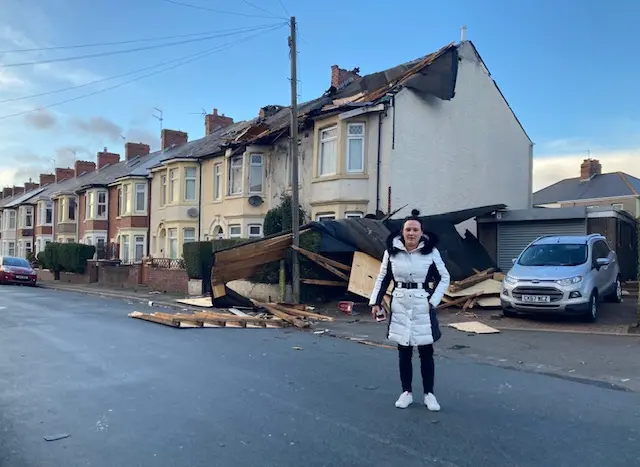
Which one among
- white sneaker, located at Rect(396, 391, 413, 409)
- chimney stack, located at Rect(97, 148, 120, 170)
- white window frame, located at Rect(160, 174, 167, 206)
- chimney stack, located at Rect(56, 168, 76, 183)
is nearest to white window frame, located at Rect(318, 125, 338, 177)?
white window frame, located at Rect(160, 174, 167, 206)

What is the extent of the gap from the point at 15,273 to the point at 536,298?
28320 mm

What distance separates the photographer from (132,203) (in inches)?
1329

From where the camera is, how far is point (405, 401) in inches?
212

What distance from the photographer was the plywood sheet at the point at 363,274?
14421mm

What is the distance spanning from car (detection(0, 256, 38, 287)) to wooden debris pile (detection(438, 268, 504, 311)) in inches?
1002

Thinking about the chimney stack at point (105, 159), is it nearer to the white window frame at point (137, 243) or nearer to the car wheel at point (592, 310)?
the white window frame at point (137, 243)

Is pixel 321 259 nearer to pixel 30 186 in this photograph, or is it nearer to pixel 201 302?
pixel 201 302

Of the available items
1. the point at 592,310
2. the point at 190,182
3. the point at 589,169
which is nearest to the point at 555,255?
the point at 592,310

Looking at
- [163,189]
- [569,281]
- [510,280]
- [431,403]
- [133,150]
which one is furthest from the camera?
[133,150]

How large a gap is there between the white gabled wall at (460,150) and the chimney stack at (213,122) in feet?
61.7

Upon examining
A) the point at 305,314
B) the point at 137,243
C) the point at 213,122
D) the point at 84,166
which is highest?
the point at 213,122

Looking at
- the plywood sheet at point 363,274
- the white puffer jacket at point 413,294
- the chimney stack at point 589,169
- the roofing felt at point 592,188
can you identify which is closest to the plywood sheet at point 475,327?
the plywood sheet at point 363,274

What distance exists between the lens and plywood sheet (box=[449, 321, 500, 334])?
Answer: 35.6 ft

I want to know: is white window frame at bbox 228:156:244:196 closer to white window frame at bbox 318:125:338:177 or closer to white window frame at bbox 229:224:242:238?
white window frame at bbox 229:224:242:238
